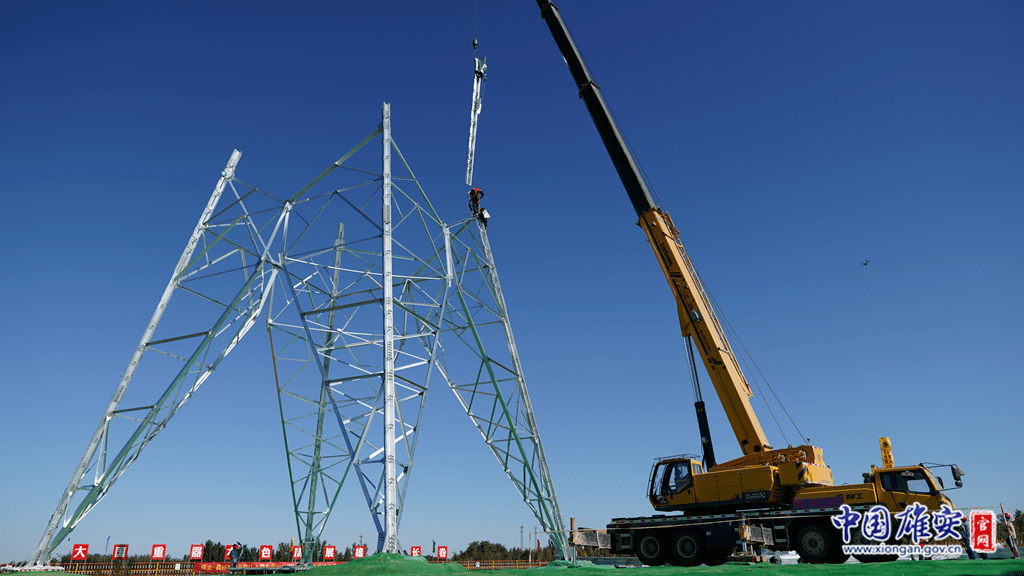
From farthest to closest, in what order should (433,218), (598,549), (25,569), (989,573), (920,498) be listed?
1. (433,218)
2. (598,549)
3. (920,498)
4. (25,569)
5. (989,573)

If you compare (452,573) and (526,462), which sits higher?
(526,462)

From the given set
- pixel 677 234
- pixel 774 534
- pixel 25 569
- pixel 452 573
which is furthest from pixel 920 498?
pixel 25 569

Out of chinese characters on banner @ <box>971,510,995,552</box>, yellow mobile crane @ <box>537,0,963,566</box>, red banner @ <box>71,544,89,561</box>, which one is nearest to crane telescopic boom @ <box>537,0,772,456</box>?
yellow mobile crane @ <box>537,0,963,566</box>

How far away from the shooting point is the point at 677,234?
2494 cm

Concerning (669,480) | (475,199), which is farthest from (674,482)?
(475,199)

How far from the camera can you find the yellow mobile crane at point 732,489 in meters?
18.3

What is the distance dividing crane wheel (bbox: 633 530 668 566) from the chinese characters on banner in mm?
8851

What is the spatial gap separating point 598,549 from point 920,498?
10829mm

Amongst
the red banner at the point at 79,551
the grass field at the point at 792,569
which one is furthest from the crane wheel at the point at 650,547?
the red banner at the point at 79,551

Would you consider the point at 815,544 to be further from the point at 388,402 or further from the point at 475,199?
the point at 475,199

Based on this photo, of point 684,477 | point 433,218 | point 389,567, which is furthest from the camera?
point 433,218

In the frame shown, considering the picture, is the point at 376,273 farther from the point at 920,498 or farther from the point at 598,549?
the point at 920,498

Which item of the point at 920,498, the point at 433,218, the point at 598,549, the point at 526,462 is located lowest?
the point at 598,549

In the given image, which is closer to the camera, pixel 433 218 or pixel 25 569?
pixel 25 569
